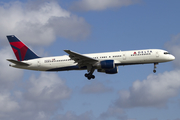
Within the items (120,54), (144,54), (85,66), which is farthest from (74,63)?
(144,54)

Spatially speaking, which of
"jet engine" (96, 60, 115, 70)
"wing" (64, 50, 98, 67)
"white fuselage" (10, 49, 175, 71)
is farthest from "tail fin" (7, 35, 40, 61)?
"jet engine" (96, 60, 115, 70)

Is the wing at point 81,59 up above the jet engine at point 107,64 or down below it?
above

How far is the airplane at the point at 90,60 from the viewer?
175ft

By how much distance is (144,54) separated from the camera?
5353 cm

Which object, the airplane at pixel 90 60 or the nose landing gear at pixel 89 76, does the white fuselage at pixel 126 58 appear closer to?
the airplane at pixel 90 60

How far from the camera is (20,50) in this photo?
61000 mm

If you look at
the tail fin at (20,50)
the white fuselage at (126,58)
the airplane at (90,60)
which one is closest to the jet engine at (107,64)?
the airplane at (90,60)

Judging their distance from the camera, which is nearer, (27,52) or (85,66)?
(85,66)

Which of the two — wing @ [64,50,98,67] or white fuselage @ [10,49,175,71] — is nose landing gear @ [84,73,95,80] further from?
wing @ [64,50,98,67]

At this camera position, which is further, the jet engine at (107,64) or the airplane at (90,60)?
the airplane at (90,60)

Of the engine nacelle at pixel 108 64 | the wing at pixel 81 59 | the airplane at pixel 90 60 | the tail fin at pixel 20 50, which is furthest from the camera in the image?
the tail fin at pixel 20 50

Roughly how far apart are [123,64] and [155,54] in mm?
5516

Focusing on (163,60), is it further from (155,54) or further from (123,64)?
(123,64)

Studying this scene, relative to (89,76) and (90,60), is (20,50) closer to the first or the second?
(89,76)
